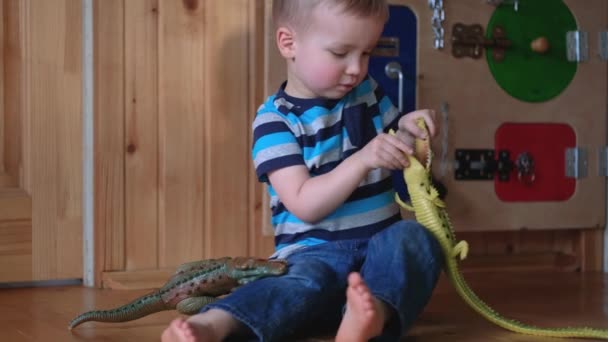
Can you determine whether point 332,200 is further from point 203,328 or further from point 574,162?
point 574,162

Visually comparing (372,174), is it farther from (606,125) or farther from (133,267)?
(606,125)

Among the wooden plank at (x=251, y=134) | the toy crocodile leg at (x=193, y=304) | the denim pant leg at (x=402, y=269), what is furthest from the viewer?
the wooden plank at (x=251, y=134)

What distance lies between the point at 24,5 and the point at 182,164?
438 mm

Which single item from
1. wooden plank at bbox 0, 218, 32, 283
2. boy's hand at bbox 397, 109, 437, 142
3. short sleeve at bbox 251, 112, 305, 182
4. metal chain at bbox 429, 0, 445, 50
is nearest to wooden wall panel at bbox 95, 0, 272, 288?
wooden plank at bbox 0, 218, 32, 283

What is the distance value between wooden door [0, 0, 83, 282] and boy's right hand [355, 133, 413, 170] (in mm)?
796

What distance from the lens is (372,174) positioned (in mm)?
1315

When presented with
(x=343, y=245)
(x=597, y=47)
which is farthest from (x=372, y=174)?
(x=597, y=47)

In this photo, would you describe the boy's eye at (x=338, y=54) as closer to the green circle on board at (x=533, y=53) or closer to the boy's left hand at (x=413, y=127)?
the boy's left hand at (x=413, y=127)

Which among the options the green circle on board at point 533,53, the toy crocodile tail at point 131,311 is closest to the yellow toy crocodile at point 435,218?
the toy crocodile tail at point 131,311

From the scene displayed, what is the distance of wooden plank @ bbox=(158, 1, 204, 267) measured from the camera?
1.76 metres

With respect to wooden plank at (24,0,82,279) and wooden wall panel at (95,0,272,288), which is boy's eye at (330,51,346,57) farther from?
wooden plank at (24,0,82,279)

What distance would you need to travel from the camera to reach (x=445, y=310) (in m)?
1.47

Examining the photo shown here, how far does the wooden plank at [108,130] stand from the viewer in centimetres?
171

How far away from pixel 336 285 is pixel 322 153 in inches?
8.2
